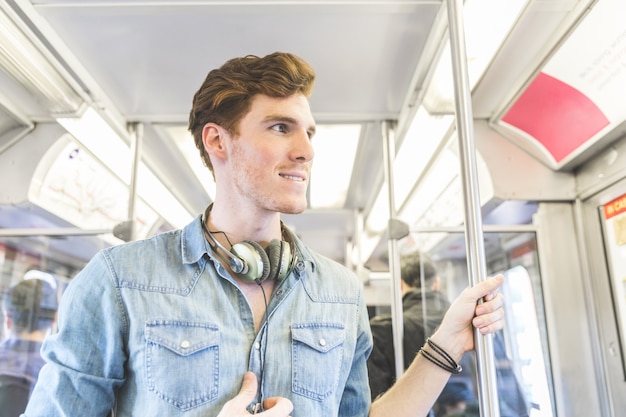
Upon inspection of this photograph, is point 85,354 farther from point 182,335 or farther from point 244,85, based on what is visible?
point 244,85

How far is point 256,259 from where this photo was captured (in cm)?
141

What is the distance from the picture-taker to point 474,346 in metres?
1.53

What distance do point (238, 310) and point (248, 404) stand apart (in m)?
0.27

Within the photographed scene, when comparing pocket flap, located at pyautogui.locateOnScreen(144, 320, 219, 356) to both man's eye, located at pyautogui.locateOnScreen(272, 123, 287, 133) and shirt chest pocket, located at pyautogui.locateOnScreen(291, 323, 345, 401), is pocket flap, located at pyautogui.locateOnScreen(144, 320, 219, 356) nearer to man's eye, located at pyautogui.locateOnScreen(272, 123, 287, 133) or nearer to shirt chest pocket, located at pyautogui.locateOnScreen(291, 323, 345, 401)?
shirt chest pocket, located at pyautogui.locateOnScreen(291, 323, 345, 401)

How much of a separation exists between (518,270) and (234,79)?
2.47 m

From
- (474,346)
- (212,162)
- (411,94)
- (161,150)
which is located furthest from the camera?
(161,150)

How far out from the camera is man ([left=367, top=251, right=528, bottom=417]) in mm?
2959

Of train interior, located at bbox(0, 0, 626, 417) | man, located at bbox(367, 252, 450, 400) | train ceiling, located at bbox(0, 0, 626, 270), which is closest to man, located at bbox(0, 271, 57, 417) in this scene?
train interior, located at bbox(0, 0, 626, 417)

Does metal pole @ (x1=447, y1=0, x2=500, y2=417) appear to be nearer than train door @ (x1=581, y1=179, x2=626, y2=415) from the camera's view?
Yes

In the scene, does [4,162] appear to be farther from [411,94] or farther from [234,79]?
[411,94]

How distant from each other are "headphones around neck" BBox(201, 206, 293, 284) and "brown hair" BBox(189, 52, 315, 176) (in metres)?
0.36

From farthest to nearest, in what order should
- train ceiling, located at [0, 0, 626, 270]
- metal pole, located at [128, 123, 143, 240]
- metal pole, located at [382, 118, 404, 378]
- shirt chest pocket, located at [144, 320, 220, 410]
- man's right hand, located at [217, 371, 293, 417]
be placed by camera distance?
metal pole, located at [128, 123, 143, 240], metal pole, located at [382, 118, 404, 378], train ceiling, located at [0, 0, 626, 270], shirt chest pocket, located at [144, 320, 220, 410], man's right hand, located at [217, 371, 293, 417]

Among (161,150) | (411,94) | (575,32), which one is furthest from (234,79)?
(161,150)

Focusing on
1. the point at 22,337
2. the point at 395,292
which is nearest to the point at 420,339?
the point at 395,292
